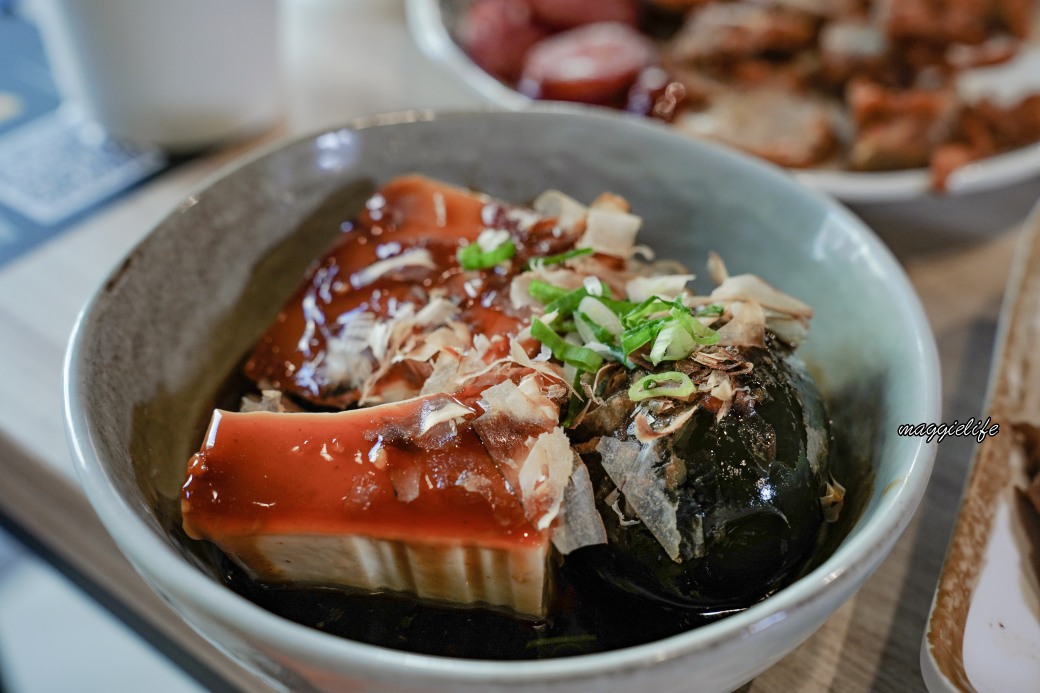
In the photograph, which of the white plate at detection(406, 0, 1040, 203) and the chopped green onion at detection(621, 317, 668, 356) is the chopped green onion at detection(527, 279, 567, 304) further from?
the white plate at detection(406, 0, 1040, 203)

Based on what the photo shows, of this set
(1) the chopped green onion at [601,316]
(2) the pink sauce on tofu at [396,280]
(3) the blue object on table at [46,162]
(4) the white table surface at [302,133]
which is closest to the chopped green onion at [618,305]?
(1) the chopped green onion at [601,316]

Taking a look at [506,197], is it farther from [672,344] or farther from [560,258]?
[672,344]

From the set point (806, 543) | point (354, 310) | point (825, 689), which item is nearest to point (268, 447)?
point (354, 310)

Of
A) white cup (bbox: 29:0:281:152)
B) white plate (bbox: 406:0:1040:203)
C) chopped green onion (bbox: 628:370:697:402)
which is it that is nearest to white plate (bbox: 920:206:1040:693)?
chopped green onion (bbox: 628:370:697:402)

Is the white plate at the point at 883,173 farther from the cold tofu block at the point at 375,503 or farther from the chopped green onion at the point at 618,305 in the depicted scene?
the cold tofu block at the point at 375,503

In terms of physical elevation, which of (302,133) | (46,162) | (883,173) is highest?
(302,133)

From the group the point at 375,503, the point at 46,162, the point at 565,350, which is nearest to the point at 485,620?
the point at 375,503

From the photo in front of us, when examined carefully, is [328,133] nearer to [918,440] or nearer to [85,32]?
[85,32]
